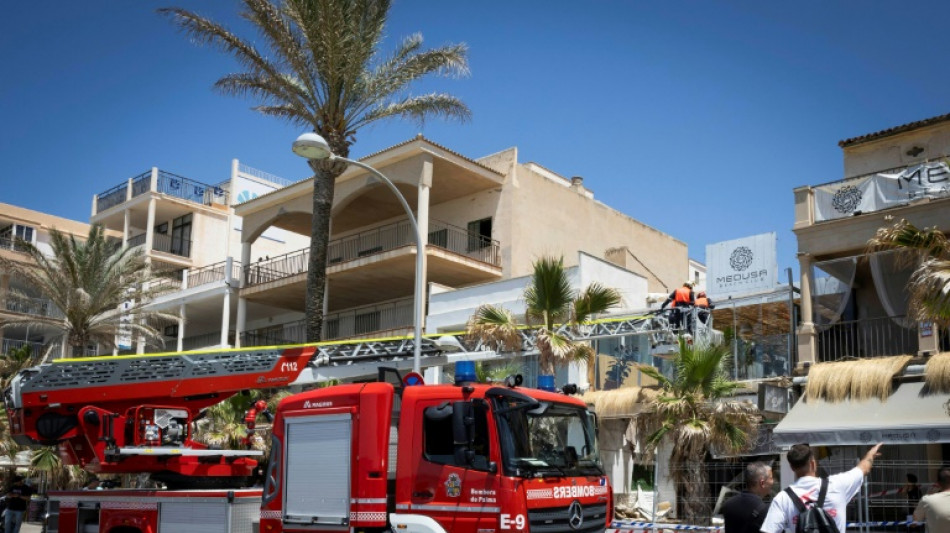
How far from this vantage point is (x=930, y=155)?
970 inches

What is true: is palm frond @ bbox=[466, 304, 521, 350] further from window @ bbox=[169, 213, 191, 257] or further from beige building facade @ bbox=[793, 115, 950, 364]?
window @ bbox=[169, 213, 191, 257]

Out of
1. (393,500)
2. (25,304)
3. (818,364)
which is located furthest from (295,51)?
(25,304)

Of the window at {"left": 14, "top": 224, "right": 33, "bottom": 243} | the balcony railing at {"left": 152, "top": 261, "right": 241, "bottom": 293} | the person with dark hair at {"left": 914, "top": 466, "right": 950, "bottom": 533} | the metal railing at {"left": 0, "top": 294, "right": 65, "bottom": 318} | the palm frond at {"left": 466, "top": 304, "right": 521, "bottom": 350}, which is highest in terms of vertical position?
the window at {"left": 14, "top": 224, "right": 33, "bottom": 243}

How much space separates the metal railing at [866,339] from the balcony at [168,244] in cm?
3637

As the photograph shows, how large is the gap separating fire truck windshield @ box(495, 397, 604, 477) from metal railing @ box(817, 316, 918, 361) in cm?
1202

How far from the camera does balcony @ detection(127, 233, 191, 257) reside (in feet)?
169

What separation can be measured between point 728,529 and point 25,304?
48.9 metres

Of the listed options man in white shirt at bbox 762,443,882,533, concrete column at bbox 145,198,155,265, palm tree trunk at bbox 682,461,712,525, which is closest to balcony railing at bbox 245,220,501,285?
concrete column at bbox 145,198,155,265

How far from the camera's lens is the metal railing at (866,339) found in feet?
70.7

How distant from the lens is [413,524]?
34.2 feet

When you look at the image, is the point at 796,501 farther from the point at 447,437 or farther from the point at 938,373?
the point at 938,373

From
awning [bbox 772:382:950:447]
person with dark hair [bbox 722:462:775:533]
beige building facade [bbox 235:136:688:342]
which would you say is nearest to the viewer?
person with dark hair [bbox 722:462:775:533]

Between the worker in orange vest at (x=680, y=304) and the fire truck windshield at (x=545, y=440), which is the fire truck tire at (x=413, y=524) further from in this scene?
the worker in orange vest at (x=680, y=304)

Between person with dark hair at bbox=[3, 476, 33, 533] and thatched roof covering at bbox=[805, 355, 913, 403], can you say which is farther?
person with dark hair at bbox=[3, 476, 33, 533]
